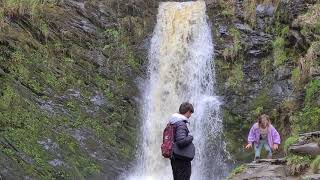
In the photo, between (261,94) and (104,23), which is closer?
(261,94)

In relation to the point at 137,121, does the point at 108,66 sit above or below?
above

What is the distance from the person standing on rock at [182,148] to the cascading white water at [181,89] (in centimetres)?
781

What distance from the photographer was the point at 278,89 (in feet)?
48.5

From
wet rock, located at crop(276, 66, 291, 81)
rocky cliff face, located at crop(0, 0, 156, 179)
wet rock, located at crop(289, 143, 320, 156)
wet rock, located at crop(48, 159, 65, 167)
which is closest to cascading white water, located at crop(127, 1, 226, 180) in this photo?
rocky cliff face, located at crop(0, 0, 156, 179)

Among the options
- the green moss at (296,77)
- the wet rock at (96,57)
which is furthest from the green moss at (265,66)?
the wet rock at (96,57)

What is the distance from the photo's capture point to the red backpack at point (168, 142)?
21.4 feet

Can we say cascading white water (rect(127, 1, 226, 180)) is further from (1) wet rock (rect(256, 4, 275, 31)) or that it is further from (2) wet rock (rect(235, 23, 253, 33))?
(1) wet rock (rect(256, 4, 275, 31))

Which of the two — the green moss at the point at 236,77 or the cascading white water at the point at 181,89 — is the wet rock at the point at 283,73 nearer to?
the green moss at the point at 236,77

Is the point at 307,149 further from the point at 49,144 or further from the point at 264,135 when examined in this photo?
the point at 49,144

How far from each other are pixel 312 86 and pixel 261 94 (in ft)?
6.88

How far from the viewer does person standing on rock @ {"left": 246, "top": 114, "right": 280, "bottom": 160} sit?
975cm

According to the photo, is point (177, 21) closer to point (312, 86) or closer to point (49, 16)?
point (49, 16)

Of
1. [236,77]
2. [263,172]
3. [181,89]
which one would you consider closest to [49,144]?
[181,89]

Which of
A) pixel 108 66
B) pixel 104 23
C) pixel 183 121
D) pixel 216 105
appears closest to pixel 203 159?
pixel 216 105
